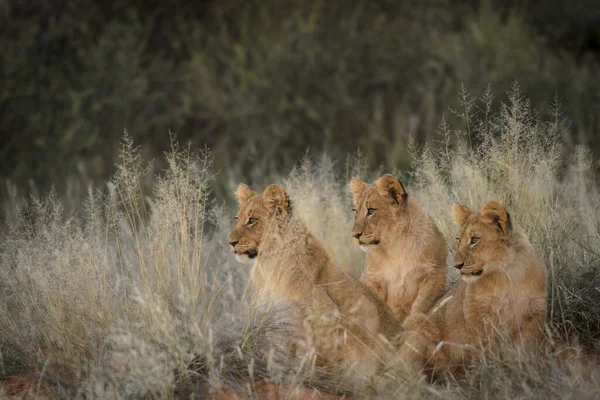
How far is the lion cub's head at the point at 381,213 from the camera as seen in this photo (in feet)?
→ 21.1

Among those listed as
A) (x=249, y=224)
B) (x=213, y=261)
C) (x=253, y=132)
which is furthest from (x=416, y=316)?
(x=253, y=132)

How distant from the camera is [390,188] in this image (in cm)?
643

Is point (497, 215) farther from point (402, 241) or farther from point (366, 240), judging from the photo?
point (366, 240)

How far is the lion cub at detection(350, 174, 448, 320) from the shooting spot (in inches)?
252

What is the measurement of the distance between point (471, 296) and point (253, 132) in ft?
45.6

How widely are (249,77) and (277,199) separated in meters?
13.6

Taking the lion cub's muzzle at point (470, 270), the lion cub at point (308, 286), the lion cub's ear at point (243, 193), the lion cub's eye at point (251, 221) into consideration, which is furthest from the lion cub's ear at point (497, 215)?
the lion cub's ear at point (243, 193)

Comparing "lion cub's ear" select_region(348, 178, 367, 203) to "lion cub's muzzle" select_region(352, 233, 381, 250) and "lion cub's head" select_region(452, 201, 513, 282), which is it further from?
"lion cub's head" select_region(452, 201, 513, 282)

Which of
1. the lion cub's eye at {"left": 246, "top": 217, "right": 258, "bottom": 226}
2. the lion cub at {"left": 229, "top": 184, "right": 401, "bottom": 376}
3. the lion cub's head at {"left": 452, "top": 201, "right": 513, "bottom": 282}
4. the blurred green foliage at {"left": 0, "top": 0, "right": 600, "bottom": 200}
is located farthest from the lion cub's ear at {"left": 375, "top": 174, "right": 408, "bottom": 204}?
the blurred green foliage at {"left": 0, "top": 0, "right": 600, "bottom": 200}

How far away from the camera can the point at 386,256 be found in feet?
21.4

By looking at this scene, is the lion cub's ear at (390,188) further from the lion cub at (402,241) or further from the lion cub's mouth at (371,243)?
the lion cub's mouth at (371,243)

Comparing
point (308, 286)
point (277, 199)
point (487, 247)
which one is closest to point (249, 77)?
point (277, 199)

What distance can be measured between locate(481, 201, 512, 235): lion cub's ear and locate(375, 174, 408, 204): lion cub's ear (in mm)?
968

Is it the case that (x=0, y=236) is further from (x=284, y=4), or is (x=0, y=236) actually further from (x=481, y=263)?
(x=284, y=4)
